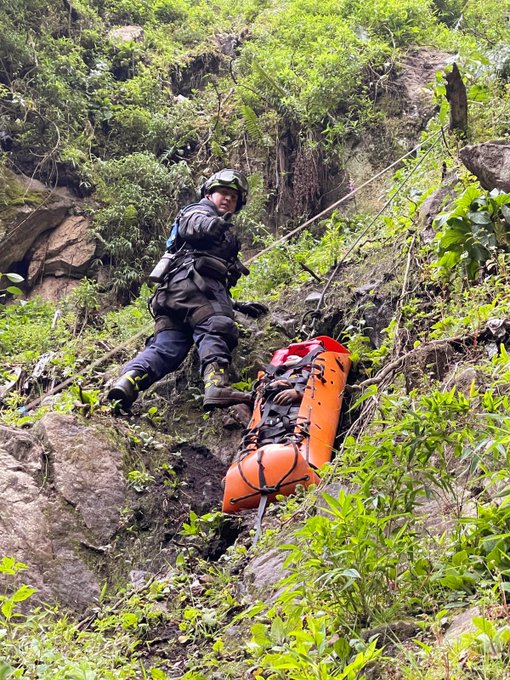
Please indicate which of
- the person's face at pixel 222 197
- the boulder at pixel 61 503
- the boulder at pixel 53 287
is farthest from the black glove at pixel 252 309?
the boulder at pixel 53 287

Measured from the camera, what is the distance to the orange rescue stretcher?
13.8 ft

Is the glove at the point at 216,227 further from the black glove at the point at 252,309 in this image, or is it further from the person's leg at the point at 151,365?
the person's leg at the point at 151,365

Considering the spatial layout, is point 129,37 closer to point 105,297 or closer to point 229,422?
point 105,297

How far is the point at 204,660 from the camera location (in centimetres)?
299

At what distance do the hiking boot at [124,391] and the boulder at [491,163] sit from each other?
2.86 m

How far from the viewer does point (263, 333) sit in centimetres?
Result: 638

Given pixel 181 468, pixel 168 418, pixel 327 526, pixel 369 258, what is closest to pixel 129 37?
pixel 369 258

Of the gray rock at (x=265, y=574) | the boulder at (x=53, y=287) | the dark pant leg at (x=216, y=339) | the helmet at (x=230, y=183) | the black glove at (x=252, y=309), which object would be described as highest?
the helmet at (x=230, y=183)

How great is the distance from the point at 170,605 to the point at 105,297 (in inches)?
242

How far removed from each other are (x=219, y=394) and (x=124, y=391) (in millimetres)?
723

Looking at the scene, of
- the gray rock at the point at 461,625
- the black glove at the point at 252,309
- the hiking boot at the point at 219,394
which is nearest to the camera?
the gray rock at the point at 461,625

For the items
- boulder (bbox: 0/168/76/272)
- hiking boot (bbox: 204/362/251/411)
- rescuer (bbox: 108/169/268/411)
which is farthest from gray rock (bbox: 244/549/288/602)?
boulder (bbox: 0/168/76/272)

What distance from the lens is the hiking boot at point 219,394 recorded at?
5.36m

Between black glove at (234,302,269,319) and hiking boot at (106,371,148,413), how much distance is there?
1348 millimetres
